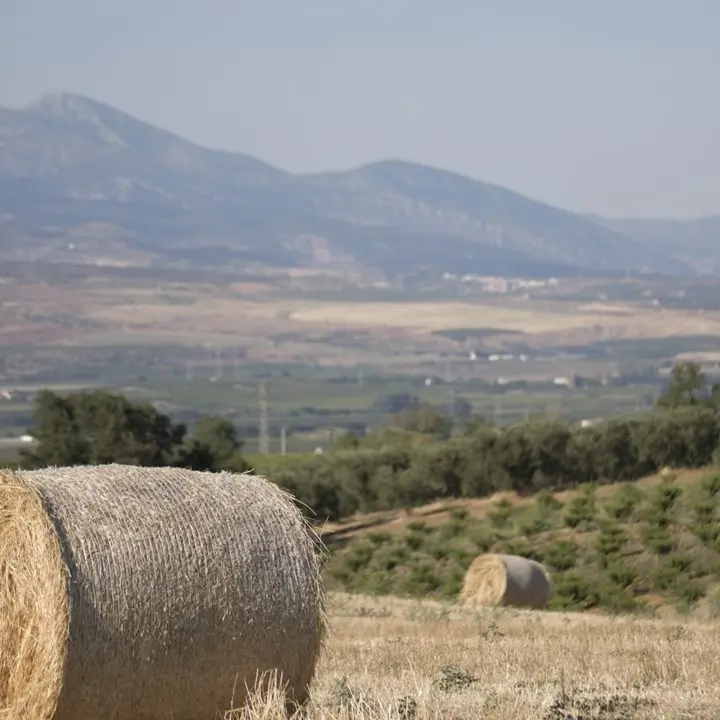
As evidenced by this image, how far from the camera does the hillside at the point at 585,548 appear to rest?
84.5 ft

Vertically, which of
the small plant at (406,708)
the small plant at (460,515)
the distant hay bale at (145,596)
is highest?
the distant hay bale at (145,596)

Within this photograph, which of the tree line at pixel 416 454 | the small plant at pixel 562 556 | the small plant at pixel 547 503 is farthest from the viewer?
the tree line at pixel 416 454

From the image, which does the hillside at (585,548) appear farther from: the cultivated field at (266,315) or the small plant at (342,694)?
the cultivated field at (266,315)

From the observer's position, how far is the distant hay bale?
855 centimetres

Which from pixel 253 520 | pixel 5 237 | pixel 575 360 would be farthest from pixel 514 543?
pixel 5 237

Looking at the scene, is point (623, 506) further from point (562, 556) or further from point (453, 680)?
point (453, 680)

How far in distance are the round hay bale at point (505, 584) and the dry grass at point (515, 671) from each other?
186 inches

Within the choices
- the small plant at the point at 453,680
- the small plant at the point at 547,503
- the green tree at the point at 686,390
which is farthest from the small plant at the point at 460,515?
the small plant at the point at 453,680

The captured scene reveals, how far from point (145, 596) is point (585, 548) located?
2228 cm

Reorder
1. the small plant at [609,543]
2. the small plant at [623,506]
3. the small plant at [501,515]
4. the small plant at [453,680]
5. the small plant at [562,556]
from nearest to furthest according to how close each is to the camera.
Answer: the small plant at [453,680] < the small plant at [609,543] < the small plant at [562,556] < the small plant at [623,506] < the small plant at [501,515]

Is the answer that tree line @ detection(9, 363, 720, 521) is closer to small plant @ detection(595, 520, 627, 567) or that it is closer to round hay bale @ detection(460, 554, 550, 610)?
small plant @ detection(595, 520, 627, 567)

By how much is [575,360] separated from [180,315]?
41426mm

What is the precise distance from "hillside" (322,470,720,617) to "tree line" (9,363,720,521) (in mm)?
4876

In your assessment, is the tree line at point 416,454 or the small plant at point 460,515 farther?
the tree line at point 416,454
